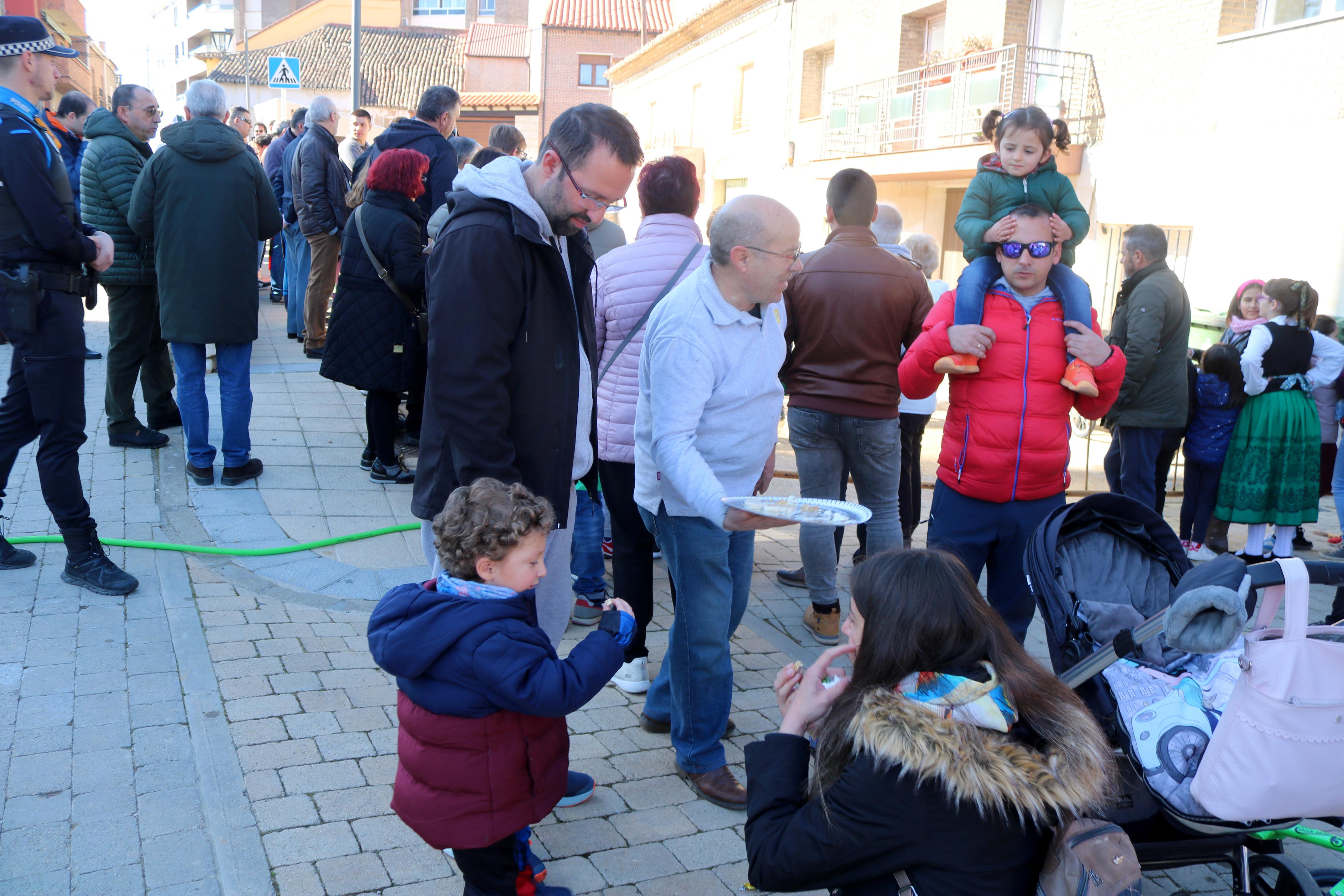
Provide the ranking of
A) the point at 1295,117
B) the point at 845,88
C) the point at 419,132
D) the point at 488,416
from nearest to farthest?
the point at 488,416
the point at 419,132
the point at 1295,117
the point at 845,88

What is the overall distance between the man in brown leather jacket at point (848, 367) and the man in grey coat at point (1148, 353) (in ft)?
6.61

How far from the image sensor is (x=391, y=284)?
6.04 metres

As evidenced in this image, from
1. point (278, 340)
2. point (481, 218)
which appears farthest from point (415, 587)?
point (278, 340)

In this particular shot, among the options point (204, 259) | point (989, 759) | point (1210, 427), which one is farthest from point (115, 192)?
point (1210, 427)

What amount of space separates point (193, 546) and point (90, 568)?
0.64 metres

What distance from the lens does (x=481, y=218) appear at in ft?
9.05

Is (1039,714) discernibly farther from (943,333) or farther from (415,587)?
(943,333)

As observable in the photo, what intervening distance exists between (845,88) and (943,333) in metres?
16.7

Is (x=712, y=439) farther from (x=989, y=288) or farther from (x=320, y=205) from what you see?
(x=320, y=205)

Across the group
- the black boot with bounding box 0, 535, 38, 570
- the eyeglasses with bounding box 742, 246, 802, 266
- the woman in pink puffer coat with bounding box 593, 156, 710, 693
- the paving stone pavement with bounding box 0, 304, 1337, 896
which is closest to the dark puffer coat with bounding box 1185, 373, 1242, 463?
the paving stone pavement with bounding box 0, 304, 1337, 896

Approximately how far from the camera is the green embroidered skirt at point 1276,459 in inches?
250

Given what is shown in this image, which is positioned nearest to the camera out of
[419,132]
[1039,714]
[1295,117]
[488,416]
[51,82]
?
[1039,714]

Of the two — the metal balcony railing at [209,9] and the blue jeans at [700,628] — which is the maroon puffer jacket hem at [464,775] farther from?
the metal balcony railing at [209,9]

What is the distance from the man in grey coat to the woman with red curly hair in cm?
429
